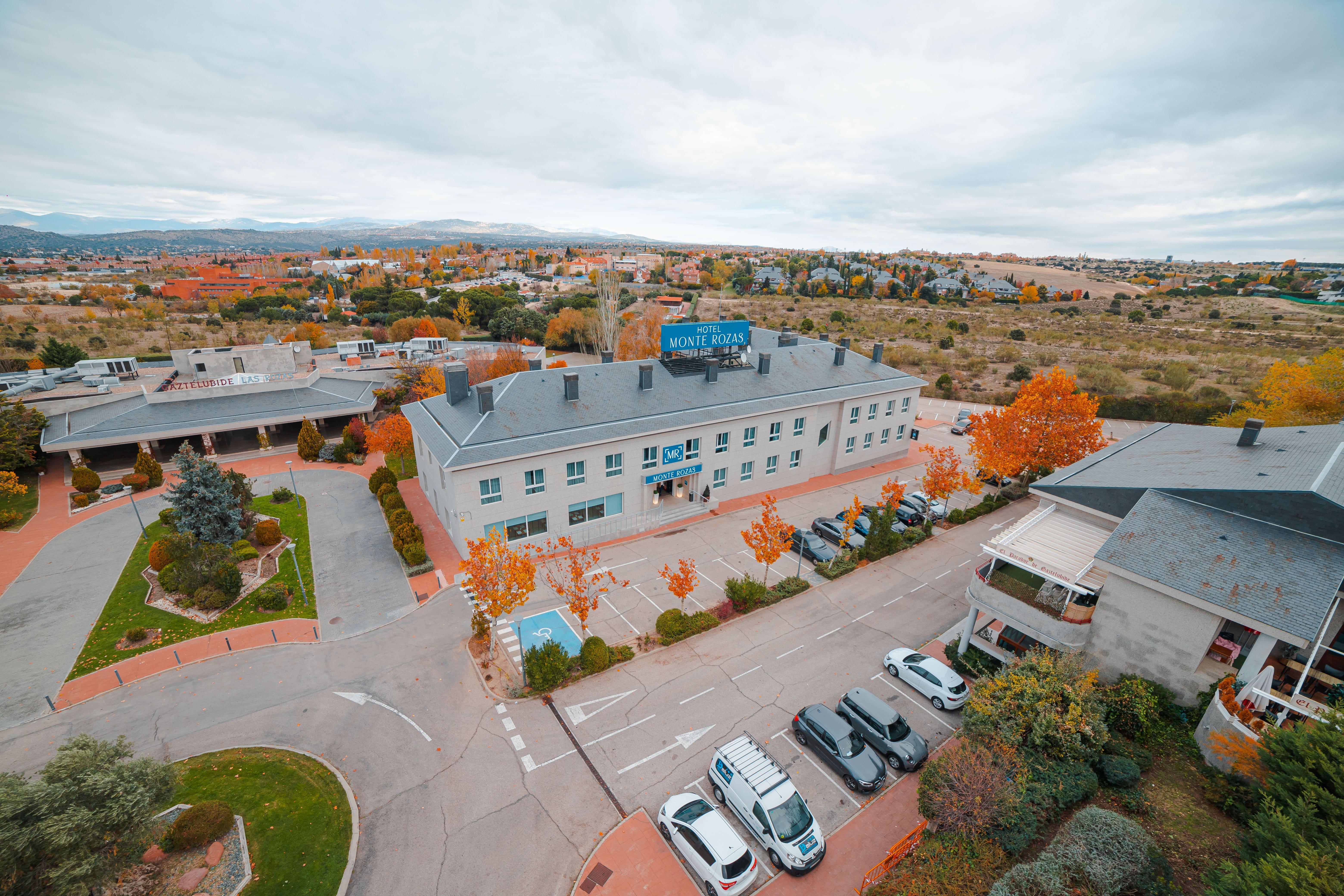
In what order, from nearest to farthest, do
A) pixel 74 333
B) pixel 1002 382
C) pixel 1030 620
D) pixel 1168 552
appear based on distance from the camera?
pixel 1168 552
pixel 1030 620
pixel 1002 382
pixel 74 333

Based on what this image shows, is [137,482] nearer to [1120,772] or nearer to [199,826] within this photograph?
[199,826]

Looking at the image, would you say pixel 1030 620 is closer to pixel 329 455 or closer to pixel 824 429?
pixel 824 429

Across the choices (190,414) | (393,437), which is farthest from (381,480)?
(190,414)

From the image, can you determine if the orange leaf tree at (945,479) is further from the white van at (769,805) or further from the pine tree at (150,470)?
the pine tree at (150,470)

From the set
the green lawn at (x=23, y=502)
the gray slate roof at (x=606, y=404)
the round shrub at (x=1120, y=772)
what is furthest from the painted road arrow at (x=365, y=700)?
the green lawn at (x=23, y=502)

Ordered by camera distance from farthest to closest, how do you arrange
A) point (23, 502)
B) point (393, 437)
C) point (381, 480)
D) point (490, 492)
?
point (393, 437), point (381, 480), point (23, 502), point (490, 492)

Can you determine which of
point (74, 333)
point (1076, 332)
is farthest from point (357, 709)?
point (1076, 332)
